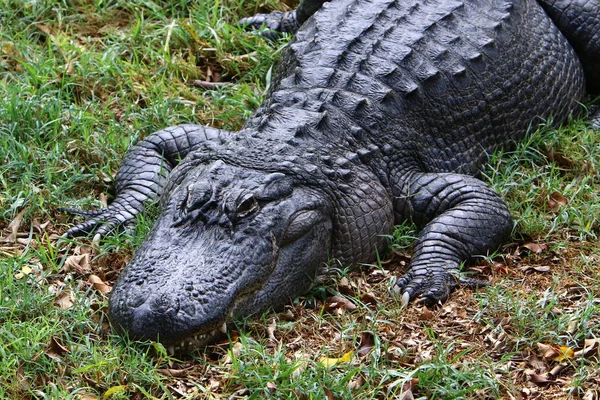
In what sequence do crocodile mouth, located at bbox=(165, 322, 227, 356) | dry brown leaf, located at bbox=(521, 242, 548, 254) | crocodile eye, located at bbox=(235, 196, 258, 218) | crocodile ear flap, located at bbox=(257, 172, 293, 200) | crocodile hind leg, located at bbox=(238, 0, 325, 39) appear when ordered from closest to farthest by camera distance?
crocodile mouth, located at bbox=(165, 322, 227, 356)
crocodile eye, located at bbox=(235, 196, 258, 218)
crocodile ear flap, located at bbox=(257, 172, 293, 200)
dry brown leaf, located at bbox=(521, 242, 548, 254)
crocodile hind leg, located at bbox=(238, 0, 325, 39)

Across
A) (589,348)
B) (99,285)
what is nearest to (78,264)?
(99,285)

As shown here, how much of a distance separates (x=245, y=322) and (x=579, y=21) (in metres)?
3.70

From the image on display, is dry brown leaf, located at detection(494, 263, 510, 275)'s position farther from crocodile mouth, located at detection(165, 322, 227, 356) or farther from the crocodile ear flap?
crocodile mouth, located at detection(165, 322, 227, 356)

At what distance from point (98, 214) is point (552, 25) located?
344cm

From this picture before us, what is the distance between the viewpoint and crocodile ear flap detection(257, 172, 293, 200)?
4.90 m

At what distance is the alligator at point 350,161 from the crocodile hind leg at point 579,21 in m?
0.01

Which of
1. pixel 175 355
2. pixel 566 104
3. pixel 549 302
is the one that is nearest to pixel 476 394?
pixel 549 302

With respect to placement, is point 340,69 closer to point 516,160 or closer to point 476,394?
point 516,160

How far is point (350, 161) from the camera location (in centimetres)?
539

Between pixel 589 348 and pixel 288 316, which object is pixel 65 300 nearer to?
pixel 288 316

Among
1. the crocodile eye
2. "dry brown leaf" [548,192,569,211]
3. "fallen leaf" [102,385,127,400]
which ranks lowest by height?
"fallen leaf" [102,385,127,400]

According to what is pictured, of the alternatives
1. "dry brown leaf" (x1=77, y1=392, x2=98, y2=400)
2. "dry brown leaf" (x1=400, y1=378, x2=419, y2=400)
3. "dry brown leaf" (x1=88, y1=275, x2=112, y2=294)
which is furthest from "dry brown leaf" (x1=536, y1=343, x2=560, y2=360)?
"dry brown leaf" (x1=88, y1=275, x2=112, y2=294)

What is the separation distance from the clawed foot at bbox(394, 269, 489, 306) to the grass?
8 cm

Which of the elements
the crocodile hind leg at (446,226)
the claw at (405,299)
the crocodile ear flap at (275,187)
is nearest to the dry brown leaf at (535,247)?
the crocodile hind leg at (446,226)
